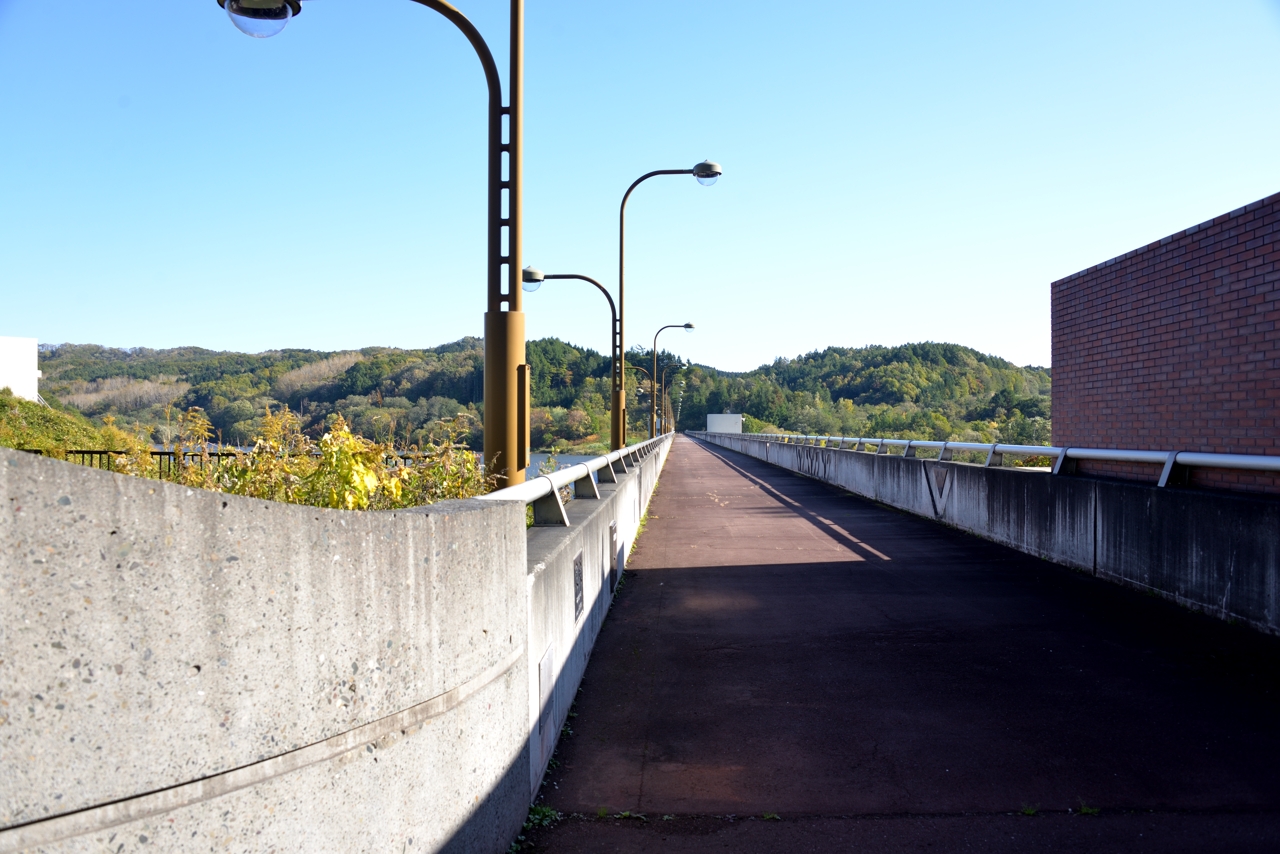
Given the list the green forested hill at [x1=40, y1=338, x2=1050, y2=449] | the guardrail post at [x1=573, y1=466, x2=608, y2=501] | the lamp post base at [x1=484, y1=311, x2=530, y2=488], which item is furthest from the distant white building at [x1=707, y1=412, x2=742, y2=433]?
the lamp post base at [x1=484, y1=311, x2=530, y2=488]

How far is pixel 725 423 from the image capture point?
110m

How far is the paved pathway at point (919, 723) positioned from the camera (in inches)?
166

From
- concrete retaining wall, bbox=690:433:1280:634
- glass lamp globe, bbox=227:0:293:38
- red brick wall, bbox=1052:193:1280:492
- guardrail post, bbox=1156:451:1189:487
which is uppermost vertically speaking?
glass lamp globe, bbox=227:0:293:38

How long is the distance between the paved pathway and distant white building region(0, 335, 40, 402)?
2996 cm

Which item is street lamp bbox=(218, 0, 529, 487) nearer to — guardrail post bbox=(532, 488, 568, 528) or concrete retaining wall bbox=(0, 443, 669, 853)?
guardrail post bbox=(532, 488, 568, 528)

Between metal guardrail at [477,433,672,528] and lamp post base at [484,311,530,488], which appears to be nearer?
metal guardrail at [477,433,672,528]

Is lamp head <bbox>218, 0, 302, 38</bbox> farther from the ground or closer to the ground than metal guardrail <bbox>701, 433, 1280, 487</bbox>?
farther from the ground

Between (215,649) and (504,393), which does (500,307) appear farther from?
(215,649)

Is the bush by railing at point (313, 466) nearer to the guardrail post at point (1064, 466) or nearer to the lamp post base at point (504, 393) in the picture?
the lamp post base at point (504, 393)

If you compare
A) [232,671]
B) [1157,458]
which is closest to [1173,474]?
[1157,458]

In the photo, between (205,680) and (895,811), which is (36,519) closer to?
(205,680)

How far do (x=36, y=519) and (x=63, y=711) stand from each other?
0.42 m

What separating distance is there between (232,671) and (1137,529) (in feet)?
30.9

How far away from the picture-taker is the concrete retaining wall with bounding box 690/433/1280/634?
7586mm
